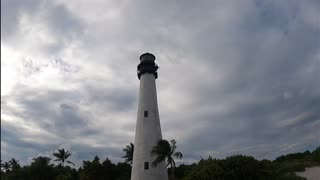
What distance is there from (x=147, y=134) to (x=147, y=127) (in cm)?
97

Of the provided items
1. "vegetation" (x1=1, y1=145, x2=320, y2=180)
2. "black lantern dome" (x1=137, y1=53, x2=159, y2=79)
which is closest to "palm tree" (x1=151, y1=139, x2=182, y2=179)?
"vegetation" (x1=1, y1=145, x2=320, y2=180)

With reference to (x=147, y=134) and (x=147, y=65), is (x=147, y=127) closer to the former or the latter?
(x=147, y=134)

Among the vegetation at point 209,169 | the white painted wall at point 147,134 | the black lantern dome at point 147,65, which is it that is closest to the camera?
the vegetation at point 209,169

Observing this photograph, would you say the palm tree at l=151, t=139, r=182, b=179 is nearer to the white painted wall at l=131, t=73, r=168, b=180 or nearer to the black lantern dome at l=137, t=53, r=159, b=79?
the white painted wall at l=131, t=73, r=168, b=180

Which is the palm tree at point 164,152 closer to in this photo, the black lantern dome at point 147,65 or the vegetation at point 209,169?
the vegetation at point 209,169

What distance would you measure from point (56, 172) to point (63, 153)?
1589 cm

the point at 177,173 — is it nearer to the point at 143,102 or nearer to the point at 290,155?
the point at 143,102

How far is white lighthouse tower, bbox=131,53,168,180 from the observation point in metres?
35.5

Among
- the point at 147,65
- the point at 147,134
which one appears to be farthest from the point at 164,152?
the point at 147,65

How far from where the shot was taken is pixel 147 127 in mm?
37188

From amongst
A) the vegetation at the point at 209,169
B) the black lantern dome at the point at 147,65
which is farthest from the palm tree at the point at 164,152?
the black lantern dome at the point at 147,65

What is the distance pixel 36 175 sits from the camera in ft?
191

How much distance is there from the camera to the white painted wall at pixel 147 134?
35.4m

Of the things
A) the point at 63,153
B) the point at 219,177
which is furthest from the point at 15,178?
the point at 219,177
